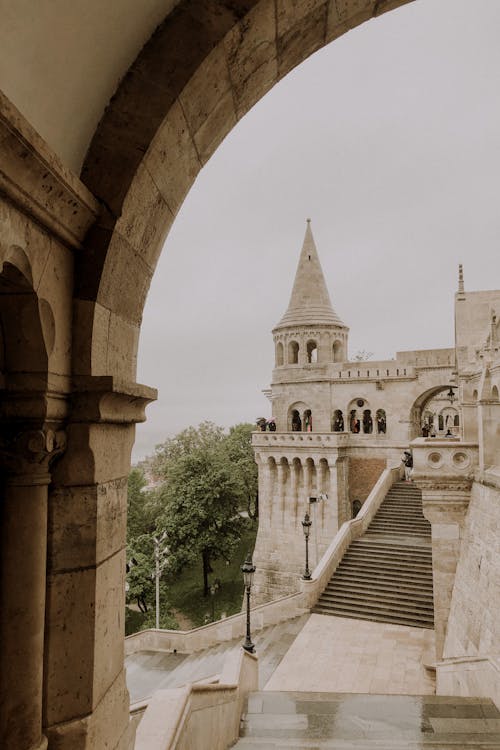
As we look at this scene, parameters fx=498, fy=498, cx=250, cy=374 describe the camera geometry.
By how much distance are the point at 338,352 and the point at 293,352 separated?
3.03 metres

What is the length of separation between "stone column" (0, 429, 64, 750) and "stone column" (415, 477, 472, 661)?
1125 cm

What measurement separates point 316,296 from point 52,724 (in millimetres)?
32326

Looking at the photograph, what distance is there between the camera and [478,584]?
1020 cm

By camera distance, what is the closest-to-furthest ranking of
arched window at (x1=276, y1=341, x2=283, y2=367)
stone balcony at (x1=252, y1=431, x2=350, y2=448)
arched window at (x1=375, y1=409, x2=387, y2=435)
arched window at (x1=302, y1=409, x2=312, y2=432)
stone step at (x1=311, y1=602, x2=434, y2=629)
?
stone step at (x1=311, y1=602, x2=434, y2=629) → stone balcony at (x1=252, y1=431, x2=350, y2=448) → arched window at (x1=375, y1=409, x2=387, y2=435) → arched window at (x1=302, y1=409, x2=312, y2=432) → arched window at (x1=276, y1=341, x2=283, y2=367)

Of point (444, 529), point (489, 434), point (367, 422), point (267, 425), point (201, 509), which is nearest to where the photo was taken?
point (489, 434)

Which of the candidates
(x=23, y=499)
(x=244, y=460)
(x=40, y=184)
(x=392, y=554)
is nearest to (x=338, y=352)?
(x=244, y=460)

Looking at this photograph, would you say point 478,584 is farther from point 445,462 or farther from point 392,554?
point 392,554

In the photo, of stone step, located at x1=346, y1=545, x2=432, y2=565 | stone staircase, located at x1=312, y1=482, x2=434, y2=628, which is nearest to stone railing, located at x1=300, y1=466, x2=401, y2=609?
stone staircase, located at x1=312, y1=482, x2=434, y2=628

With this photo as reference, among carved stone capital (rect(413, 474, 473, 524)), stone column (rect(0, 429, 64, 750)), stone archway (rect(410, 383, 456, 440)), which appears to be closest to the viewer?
stone column (rect(0, 429, 64, 750))

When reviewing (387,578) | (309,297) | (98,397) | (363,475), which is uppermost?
(309,297)

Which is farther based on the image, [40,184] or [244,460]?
[244,460]

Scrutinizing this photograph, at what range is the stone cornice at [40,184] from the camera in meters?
1.62

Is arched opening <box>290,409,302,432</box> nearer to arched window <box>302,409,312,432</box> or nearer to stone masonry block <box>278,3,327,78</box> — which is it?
arched window <box>302,409,312,432</box>

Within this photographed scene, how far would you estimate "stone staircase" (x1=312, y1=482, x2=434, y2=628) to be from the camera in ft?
52.5
